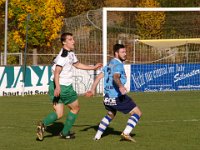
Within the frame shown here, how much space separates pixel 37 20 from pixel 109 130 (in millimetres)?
27392

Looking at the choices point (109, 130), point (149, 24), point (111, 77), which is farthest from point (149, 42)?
point (111, 77)

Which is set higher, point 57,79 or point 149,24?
point 149,24

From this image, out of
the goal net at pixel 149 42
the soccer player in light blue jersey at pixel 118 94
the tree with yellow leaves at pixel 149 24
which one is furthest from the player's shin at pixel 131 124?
the tree with yellow leaves at pixel 149 24

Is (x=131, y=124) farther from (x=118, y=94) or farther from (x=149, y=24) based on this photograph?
(x=149, y=24)

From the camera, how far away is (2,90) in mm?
29781

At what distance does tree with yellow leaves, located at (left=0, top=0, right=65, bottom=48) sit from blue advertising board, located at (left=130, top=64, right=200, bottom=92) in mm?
10323

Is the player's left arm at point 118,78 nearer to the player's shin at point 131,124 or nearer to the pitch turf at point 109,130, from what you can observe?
the player's shin at point 131,124

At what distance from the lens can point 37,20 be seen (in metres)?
41.0

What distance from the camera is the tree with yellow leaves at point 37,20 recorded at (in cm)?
4056

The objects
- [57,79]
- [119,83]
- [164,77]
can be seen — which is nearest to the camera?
[119,83]

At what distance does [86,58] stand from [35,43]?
949cm

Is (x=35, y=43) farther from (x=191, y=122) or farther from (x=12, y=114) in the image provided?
(x=191, y=122)

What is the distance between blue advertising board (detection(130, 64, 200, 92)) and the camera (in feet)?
104

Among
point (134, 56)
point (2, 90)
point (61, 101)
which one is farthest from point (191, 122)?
point (134, 56)
